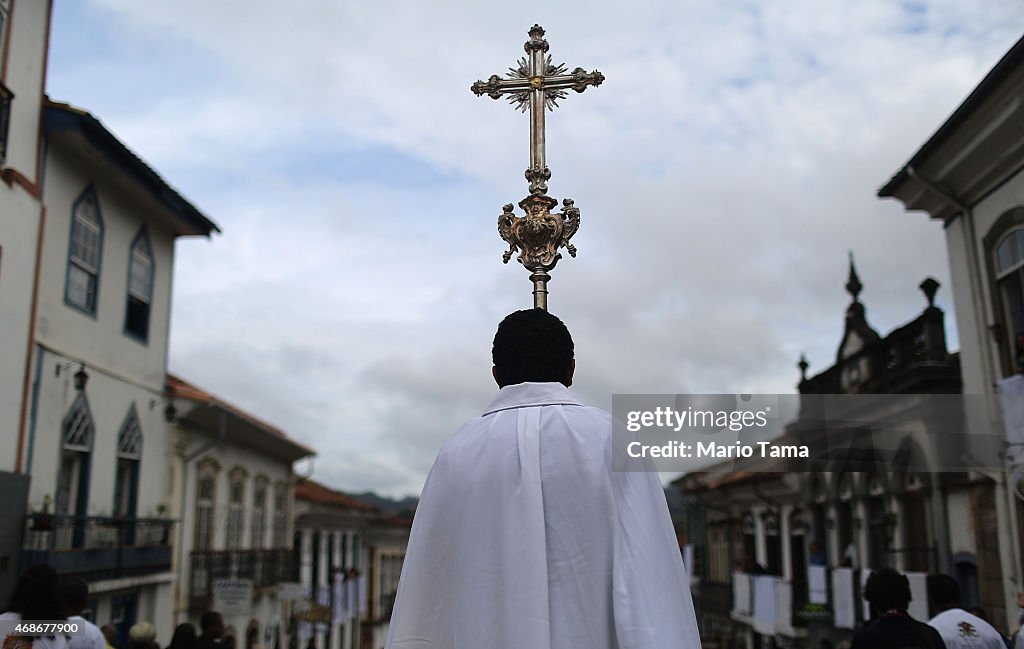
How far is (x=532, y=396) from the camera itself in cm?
310

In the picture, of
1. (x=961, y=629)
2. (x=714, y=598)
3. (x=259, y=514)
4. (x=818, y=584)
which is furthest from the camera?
(x=714, y=598)

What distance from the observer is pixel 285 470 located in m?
25.7

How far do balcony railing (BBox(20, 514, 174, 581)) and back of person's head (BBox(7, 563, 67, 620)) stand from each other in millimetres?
7366

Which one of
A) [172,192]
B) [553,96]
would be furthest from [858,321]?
[553,96]

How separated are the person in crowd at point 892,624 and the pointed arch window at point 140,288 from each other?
13407 millimetres

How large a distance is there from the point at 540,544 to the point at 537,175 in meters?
4.22

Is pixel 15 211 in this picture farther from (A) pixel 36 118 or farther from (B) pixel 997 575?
(B) pixel 997 575

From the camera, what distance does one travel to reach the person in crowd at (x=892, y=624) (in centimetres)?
460

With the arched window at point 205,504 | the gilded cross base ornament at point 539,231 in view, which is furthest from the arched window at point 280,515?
the gilded cross base ornament at point 539,231

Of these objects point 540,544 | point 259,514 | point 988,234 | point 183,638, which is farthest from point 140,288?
point 540,544

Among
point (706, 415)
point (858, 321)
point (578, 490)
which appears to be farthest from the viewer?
point (858, 321)

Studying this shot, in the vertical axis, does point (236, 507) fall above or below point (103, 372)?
below

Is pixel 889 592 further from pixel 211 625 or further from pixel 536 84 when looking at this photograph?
pixel 211 625

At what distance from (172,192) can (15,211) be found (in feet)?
14.7
